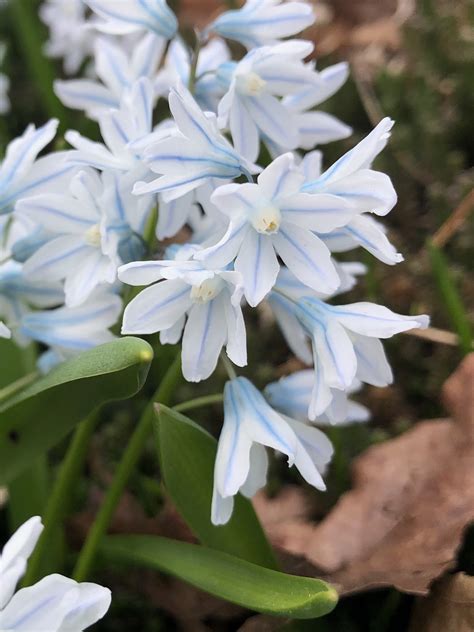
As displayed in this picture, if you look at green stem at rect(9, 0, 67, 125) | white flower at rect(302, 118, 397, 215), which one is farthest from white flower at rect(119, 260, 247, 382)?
green stem at rect(9, 0, 67, 125)

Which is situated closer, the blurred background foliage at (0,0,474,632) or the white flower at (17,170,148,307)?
the white flower at (17,170,148,307)

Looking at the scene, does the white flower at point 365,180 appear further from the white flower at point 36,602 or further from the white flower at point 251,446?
the white flower at point 36,602

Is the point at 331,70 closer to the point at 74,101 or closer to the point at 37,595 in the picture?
the point at 74,101

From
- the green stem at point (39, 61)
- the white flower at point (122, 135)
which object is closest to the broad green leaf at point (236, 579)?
the white flower at point (122, 135)

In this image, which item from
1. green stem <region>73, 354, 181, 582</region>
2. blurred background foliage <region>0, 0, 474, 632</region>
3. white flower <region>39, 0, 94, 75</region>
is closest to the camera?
green stem <region>73, 354, 181, 582</region>

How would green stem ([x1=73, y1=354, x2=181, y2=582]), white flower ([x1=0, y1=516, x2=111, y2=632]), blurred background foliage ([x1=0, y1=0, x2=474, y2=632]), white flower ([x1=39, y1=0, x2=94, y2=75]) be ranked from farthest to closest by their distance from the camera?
white flower ([x1=39, y1=0, x2=94, y2=75])
blurred background foliage ([x1=0, y1=0, x2=474, y2=632])
green stem ([x1=73, y1=354, x2=181, y2=582])
white flower ([x1=0, y1=516, x2=111, y2=632])

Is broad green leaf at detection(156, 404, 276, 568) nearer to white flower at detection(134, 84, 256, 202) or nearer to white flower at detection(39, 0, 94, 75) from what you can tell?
white flower at detection(134, 84, 256, 202)

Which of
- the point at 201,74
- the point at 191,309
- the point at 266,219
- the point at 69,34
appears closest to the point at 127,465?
the point at 191,309
